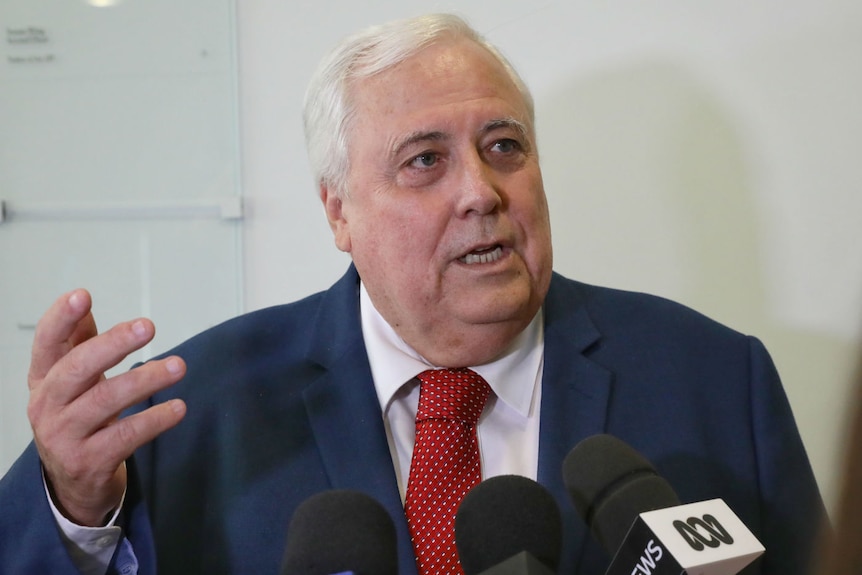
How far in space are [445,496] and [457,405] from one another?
160mm

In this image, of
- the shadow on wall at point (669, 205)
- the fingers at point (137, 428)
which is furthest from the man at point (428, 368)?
the shadow on wall at point (669, 205)

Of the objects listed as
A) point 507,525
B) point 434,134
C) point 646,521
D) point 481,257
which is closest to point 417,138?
point 434,134

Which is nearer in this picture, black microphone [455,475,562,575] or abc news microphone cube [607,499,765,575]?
abc news microphone cube [607,499,765,575]

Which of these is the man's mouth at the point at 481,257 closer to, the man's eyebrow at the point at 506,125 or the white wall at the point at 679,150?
the man's eyebrow at the point at 506,125

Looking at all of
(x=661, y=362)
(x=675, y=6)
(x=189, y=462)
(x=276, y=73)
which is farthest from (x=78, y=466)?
(x=675, y=6)

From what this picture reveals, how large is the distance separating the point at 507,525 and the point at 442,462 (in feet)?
1.87

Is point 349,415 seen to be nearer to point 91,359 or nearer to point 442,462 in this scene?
point 442,462

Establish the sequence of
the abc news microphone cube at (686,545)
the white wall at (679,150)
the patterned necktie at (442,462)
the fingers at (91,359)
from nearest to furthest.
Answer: the abc news microphone cube at (686,545)
the fingers at (91,359)
the patterned necktie at (442,462)
the white wall at (679,150)

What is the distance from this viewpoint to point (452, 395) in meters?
1.58

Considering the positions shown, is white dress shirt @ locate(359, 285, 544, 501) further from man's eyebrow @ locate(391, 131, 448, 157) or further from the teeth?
man's eyebrow @ locate(391, 131, 448, 157)

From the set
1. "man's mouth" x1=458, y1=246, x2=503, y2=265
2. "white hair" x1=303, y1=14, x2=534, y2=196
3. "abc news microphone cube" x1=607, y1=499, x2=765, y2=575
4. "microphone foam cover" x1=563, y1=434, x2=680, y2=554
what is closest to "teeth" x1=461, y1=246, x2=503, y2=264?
"man's mouth" x1=458, y1=246, x2=503, y2=265

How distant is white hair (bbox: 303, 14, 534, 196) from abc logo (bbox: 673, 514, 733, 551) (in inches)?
40.6

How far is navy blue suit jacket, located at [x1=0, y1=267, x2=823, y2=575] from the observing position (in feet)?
5.05

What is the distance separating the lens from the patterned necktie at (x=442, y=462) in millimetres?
1474
